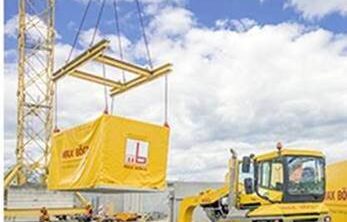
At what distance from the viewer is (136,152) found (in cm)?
788

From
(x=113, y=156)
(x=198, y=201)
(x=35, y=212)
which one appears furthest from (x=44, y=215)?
(x=113, y=156)

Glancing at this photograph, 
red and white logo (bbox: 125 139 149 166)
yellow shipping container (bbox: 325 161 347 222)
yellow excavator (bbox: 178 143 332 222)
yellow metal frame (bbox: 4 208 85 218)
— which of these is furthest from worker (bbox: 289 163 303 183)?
yellow metal frame (bbox: 4 208 85 218)

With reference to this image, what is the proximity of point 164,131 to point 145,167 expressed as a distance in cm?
63

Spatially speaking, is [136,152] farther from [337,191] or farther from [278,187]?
[337,191]

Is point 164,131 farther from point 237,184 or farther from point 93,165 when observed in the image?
point 237,184

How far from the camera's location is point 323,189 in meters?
10.0

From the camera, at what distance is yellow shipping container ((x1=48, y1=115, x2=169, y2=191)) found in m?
7.55

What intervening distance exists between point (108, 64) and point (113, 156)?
1797 millimetres

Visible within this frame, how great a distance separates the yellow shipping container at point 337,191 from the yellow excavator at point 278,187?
7.86 feet

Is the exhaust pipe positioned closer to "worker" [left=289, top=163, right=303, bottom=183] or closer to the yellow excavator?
the yellow excavator

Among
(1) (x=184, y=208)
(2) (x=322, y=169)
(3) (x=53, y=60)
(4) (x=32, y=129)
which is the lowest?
(1) (x=184, y=208)

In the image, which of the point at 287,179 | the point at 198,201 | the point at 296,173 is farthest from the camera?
the point at 198,201

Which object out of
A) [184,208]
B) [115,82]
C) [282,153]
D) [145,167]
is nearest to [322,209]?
[282,153]

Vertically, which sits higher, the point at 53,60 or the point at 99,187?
the point at 53,60
